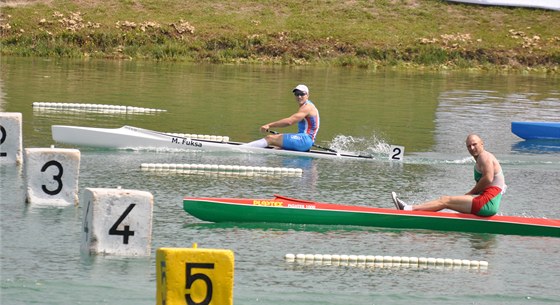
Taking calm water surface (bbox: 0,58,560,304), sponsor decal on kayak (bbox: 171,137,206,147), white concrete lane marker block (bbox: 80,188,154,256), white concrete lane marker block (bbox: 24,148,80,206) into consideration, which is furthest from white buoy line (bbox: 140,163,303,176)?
white concrete lane marker block (bbox: 80,188,154,256)

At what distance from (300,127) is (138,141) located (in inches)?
133

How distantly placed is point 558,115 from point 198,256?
26.0m

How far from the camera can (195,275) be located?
960cm

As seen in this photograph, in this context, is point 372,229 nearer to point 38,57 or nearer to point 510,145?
point 510,145

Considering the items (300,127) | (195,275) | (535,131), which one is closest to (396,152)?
(300,127)

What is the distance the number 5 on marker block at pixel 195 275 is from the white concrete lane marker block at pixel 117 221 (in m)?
3.05

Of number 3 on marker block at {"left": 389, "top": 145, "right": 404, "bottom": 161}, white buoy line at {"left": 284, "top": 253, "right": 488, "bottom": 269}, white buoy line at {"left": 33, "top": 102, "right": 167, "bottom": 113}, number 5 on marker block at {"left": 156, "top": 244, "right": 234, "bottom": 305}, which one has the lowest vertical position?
white buoy line at {"left": 33, "top": 102, "right": 167, "bottom": 113}

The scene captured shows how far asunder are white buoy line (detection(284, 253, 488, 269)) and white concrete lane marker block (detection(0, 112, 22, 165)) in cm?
666

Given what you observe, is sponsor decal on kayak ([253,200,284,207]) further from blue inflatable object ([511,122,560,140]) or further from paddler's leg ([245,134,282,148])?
blue inflatable object ([511,122,560,140])

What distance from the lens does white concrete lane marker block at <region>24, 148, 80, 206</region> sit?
15.6m

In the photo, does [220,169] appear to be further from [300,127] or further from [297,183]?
[300,127]

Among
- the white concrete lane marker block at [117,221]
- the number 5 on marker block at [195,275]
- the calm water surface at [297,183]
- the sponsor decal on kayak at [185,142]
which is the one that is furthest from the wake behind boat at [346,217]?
the sponsor decal on kayak at [185,142]

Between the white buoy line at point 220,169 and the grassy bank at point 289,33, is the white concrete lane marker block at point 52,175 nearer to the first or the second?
the white buoy line at point 220,169

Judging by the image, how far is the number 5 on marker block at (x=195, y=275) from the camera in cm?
954
